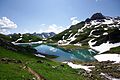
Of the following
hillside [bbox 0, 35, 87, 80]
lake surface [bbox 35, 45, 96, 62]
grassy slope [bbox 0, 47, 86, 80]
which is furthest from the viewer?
lake surface [bbox 35, 45, 96, 62]

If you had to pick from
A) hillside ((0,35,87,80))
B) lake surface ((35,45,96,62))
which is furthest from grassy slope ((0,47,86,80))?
lake surface ((35,45,96,62))

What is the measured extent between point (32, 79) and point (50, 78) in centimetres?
547

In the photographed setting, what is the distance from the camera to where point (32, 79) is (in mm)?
37562

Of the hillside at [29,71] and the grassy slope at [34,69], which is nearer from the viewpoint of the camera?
the grassy slope at [34,69]

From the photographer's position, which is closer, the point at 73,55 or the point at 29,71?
the point at 29,71

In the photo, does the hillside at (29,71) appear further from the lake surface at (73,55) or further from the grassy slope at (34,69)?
the lake surface at (73,55)

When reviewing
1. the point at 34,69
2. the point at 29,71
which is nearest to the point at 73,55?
the point at 34,69

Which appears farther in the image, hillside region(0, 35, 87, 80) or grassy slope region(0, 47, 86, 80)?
hillside region(0, 35, 87, 80)

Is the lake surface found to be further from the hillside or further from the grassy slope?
the grassy slope

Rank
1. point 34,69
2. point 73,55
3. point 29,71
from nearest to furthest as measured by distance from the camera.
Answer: point 29,71, point 34,69, point 73,55

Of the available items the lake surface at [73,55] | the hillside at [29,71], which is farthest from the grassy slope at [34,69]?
the lake surface at [73,55]

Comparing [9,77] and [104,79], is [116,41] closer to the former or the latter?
[104,79]

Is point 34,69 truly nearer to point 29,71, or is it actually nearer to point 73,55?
point 29,71

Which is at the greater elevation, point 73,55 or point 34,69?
point 34,69
